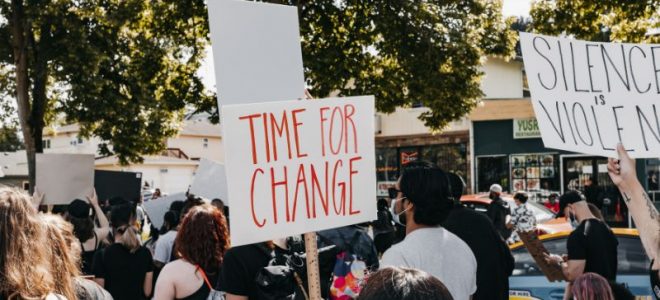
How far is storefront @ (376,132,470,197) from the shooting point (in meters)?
29.5

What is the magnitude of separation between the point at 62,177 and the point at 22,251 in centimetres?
872

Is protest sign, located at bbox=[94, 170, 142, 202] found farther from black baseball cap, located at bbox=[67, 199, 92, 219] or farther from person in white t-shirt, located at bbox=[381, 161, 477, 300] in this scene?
person in white t-shirt, located at bbox=[381, 161, 477, 300]

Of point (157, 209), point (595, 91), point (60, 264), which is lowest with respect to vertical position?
point (157, 209)

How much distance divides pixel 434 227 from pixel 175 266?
187 cm

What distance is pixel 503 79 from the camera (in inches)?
1238

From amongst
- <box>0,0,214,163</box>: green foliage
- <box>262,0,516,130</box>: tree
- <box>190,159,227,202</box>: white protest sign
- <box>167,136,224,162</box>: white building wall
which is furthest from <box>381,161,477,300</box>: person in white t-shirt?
<box>167,136,224,162</box>: white building wall

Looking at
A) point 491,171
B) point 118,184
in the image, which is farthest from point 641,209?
point 491,171

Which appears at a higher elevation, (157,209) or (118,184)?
(118,184)

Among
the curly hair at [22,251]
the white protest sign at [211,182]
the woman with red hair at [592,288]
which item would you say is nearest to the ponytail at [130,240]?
the curly hair at [22,251]

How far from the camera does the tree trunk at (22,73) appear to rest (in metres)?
21.0

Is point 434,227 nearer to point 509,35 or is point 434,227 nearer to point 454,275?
point 454,275

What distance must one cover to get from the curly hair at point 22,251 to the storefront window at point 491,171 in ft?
83.9

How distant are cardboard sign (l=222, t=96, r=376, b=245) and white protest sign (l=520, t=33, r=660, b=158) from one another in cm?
90

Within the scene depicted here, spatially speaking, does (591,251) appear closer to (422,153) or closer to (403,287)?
(403,287)
